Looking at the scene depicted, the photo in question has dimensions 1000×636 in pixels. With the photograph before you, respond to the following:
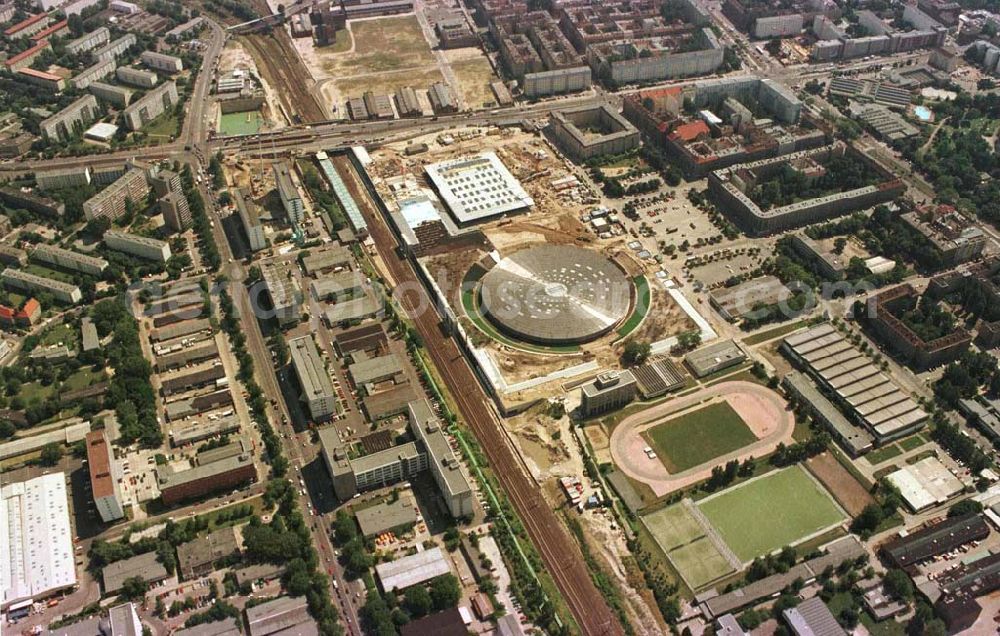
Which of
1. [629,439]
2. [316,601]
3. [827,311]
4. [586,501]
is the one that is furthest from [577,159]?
[316,601]

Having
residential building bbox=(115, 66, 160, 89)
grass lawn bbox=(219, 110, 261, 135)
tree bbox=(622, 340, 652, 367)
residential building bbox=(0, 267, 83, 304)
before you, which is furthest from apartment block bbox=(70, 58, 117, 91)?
tree bbox=(622, 340, 652, 367)

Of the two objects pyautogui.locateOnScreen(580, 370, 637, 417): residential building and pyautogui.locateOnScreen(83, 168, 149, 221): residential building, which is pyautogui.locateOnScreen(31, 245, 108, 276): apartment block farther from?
pyautogui.locateOnScreen(580, 370, 637, 417): residential building

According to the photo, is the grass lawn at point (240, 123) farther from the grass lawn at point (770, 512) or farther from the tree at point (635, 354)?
the grass lawn at point (770, 512)

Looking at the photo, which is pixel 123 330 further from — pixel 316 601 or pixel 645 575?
pixel 645 575

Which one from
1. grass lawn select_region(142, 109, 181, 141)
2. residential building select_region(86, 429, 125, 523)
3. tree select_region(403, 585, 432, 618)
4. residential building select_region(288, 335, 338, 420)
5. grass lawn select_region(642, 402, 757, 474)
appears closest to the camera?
tree select_region(403, 585, 432, 618)

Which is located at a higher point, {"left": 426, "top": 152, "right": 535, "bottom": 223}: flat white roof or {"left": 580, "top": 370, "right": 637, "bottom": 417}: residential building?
{"left": 426, "top": 152, "right": 535, "bottom": 223}: flat white roof

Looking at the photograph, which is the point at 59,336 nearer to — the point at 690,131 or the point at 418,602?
the point at 418,602

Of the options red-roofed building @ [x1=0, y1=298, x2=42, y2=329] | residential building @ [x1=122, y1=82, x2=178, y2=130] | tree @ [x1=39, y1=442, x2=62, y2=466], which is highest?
residential building @ [x1=122, y1=82, x2=178, y2=130]
